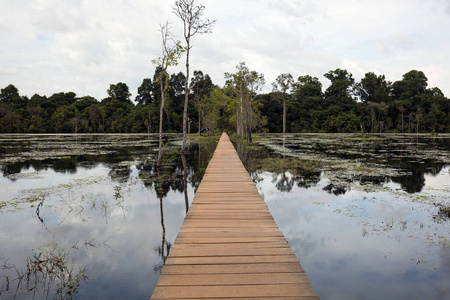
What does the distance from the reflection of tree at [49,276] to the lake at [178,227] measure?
0.06 ft

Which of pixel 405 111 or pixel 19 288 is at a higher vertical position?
pixel 405 111

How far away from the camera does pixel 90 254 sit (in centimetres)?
458

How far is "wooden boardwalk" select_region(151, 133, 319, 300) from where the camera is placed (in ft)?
8.70

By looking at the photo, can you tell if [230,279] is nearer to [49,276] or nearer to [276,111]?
[49,276]

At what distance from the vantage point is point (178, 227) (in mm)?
5883

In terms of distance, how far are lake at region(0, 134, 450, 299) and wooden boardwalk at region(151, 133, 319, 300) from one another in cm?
80

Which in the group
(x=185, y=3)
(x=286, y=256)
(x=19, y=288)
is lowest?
(x=19, y=288)

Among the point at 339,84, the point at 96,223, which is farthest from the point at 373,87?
the point at 96,223

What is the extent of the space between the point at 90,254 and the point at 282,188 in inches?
236

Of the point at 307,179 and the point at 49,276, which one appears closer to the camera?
the point at 49,276

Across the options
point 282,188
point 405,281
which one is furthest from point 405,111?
point 405,281

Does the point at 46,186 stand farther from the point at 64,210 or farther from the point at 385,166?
the point at 385,166

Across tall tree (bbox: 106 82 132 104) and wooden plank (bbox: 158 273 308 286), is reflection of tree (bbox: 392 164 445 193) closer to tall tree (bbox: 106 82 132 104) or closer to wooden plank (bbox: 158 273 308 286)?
wooden plank (bbox: 158 273 308 286)

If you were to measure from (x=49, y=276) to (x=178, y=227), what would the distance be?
8.24 feet
